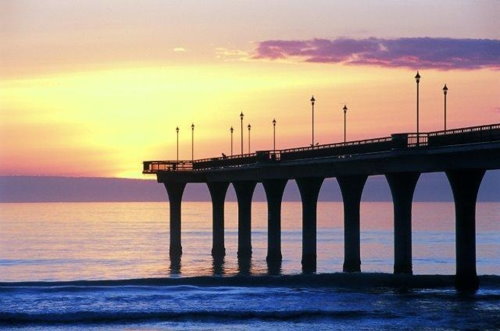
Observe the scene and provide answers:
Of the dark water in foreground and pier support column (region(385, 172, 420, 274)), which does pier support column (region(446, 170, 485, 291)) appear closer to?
the dark water in foreground

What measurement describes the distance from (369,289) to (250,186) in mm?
44725

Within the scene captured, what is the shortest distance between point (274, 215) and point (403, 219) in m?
27.6

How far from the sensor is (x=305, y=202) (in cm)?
9806

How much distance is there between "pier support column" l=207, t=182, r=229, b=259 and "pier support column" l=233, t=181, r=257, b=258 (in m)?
4.29

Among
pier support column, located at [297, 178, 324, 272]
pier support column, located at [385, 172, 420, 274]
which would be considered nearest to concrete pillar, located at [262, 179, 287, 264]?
pier support column, located at [297, 178, 324, 272]

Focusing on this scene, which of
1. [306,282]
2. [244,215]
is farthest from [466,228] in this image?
[244,215]

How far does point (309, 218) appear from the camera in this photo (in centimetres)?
9750

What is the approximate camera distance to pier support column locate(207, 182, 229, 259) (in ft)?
394

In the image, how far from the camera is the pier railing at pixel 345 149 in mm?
68750

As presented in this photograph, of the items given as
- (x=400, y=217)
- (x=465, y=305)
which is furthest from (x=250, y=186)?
(x=465, y=305)

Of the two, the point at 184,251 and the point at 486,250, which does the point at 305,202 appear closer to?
the point at 184,251

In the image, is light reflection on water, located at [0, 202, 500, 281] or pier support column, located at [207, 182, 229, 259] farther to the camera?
pier support column, located at [207, 182, 229, 259]

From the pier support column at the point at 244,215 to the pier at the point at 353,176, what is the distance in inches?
3.9

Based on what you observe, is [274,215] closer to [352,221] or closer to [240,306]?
[352,221]
